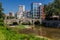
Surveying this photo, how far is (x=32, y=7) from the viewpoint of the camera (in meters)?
129

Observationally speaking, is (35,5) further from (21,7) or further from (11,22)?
(11,22)

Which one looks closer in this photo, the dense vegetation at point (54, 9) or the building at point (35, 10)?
the dense vegetation at point (54, 9)

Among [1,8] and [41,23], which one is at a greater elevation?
[1,8]

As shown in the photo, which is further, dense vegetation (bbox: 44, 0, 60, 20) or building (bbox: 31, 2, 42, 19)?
building (bbox: 31, 2, 42, 19)

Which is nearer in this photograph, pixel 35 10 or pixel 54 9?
pixel 54 9

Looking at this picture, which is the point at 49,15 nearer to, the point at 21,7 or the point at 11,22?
the point at 11,22

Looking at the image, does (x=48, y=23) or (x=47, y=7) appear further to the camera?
(x=47, y=7)

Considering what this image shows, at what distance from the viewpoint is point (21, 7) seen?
17000 cm

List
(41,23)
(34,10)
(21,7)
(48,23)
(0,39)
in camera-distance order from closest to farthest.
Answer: (0,39) → (48,23) → (41,23) → (34,10) → (21,7)

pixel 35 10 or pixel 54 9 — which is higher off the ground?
pixel 54 9

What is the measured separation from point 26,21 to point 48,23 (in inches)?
392

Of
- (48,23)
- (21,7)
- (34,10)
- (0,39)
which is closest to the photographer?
(0,39)

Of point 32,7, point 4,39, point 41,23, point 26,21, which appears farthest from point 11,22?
point 32,7

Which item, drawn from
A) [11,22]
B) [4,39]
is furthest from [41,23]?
[4,39]
